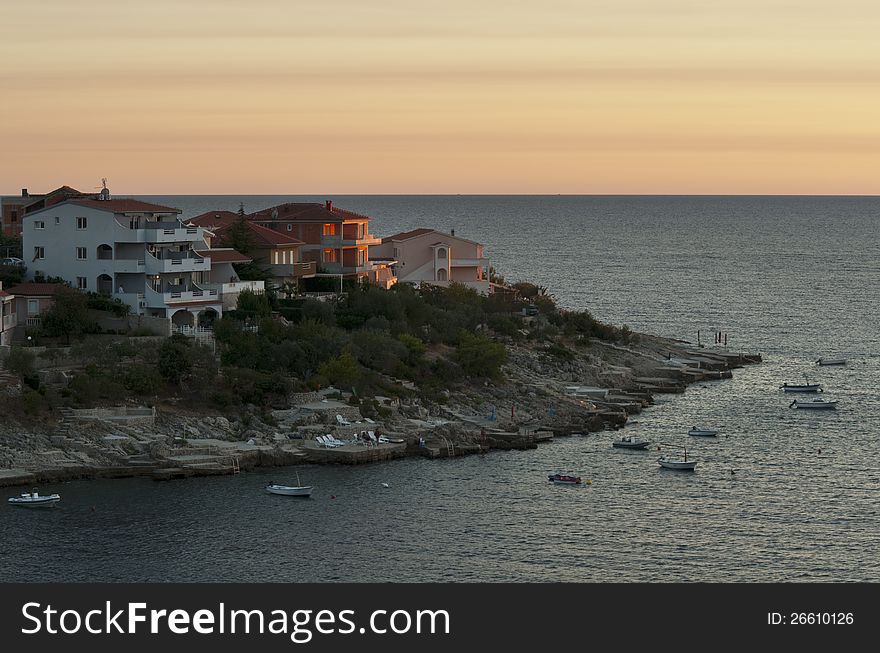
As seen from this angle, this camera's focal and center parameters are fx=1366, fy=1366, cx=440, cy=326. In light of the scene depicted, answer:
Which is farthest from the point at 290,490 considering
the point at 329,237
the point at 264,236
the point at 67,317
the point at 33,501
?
the point at 329,237

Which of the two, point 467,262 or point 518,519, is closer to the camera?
point 518,519

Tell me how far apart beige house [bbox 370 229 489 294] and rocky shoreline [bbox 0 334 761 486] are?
2521 cm

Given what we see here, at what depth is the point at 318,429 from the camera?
73938mm

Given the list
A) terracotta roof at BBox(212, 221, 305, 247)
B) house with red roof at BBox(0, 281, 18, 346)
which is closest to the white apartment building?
house with red roof at BBox(0, 281, 18, 346)

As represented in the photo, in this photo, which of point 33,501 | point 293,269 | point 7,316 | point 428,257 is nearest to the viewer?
point 33,501

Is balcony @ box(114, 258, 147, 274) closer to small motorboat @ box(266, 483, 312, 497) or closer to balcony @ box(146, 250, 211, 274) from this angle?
balcony @ box(146, 250, 211, 274)

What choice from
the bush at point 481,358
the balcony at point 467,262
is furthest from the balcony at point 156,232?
the balcony at point 467,262

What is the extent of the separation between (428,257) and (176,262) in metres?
35.3

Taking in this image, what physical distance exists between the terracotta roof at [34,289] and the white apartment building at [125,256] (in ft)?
12.0

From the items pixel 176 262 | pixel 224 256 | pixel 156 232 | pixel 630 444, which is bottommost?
pixel 630 444

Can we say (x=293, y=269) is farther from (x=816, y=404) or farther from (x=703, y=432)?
(x=816, y=404)

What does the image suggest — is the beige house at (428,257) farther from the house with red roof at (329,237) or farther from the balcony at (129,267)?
the balcony at (129,267)
